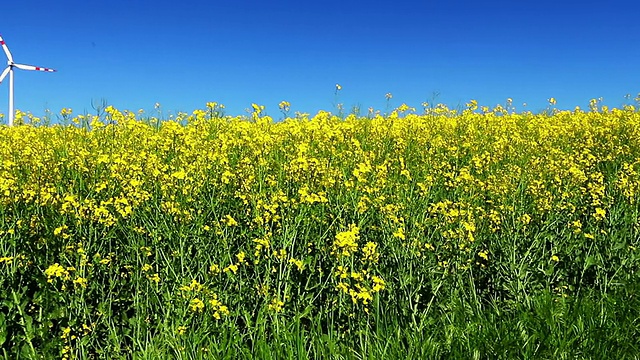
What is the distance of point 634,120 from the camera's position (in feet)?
29.0

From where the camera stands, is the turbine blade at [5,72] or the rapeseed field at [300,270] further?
the turbine blade at [5,72]

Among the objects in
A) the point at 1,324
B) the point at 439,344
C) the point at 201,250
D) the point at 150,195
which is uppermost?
the point at 150,195

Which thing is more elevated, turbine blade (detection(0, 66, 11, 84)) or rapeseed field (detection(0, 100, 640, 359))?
turbine blade (detection(0, 66, 11, 84))

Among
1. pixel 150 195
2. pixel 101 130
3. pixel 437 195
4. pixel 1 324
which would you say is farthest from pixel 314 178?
pixel 101 130

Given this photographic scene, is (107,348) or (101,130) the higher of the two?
(101,130)

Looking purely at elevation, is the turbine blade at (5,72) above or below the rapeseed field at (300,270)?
above

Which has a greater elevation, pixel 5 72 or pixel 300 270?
pixel 5 72

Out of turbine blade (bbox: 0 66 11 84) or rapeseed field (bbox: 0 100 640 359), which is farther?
turbine blade (bbox: 0 66 11 84)

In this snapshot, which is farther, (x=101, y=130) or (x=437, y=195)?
(x=101, y=130)

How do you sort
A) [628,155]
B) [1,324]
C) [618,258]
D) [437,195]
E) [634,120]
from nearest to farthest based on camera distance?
[1,324] → [618,258] → [437,195] → [628,155] → [634,120]

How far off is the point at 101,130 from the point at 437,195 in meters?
3.98

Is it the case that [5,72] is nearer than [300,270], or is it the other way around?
[300,270]

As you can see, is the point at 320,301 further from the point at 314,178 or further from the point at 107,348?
the point at 107,348

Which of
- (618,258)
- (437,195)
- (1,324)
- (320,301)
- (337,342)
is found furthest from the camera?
(437,195)
